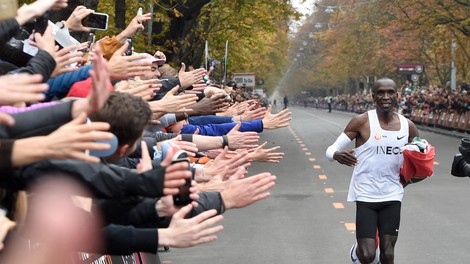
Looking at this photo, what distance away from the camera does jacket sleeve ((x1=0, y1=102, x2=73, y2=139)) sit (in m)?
3.30

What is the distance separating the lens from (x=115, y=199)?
11.9ft

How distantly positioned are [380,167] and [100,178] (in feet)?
15.4

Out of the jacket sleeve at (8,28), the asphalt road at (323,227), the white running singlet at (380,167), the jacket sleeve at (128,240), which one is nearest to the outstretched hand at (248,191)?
the jacket sleeve at (128,240)

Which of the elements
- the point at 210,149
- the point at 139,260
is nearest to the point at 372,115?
the point at 210,149

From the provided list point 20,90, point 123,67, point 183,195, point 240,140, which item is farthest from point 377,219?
point 20,90

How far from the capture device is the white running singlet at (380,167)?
767 cm

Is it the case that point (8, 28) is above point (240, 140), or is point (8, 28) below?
above

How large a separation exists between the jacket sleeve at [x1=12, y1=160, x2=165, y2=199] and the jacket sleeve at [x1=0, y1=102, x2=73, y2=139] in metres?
0.15

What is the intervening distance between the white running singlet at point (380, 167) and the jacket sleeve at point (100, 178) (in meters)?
4.50

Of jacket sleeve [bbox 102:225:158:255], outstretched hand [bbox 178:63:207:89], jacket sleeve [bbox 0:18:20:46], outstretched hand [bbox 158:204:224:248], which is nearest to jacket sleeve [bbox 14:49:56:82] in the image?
jacket sleeve [bbox 0:18:20:46]

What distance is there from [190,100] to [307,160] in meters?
17.7

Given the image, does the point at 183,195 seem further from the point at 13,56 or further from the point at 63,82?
the point at 13,56

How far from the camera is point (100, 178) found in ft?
11.1

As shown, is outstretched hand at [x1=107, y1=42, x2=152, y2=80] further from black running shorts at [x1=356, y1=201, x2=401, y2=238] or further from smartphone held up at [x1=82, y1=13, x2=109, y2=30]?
black running shorts at [x1=356, y1=201, x2=401, y2=238]
